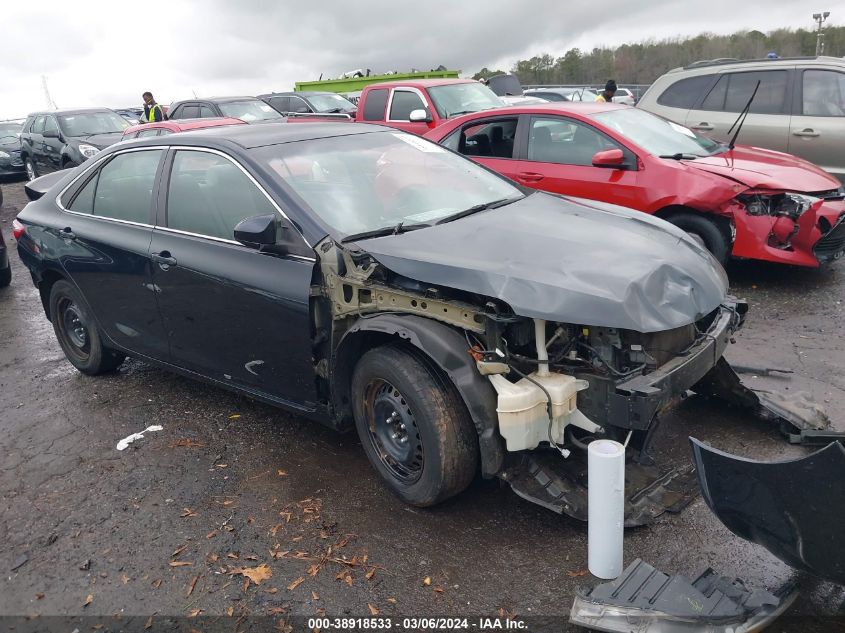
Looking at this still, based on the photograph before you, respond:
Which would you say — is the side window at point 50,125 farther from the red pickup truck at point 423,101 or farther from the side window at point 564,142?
the side window at point 564,142

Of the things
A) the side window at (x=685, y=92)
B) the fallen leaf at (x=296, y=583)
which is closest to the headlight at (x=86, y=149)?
the side window at (x=685, y=92)

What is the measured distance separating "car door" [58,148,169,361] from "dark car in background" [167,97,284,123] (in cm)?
827

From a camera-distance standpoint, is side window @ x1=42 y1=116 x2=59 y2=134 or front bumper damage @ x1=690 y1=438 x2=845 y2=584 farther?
side window @ x1=42 y1=116 x2=59 y2=134

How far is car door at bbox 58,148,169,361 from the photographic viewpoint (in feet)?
14.5

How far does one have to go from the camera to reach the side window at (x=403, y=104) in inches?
408

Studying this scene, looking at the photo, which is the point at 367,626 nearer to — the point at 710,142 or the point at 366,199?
the point at 366,199

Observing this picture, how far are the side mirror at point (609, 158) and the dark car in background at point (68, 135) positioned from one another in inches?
400

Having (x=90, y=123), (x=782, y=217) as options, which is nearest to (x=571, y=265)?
(x=782, y=217)

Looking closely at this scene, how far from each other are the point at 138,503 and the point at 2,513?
71 centimetres

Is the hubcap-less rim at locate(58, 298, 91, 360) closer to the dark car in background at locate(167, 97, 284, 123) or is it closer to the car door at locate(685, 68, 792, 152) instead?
the car door at locate(685, 68, 792, 152)

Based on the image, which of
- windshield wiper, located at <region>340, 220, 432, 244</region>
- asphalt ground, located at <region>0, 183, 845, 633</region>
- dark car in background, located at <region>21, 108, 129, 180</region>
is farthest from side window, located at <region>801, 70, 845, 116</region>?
dark car in background, located at <region>21, 108, 129, 180</region>

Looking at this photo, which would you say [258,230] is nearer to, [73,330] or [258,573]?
[258,573]

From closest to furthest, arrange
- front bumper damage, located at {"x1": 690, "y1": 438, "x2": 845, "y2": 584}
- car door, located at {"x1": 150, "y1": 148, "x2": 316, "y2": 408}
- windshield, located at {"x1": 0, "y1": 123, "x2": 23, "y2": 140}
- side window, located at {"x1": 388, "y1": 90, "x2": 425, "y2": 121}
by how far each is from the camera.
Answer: front bumper damage, located at {"x1": 690, "y1": 438, "x2": 845, "y2": 584}
car door, located at {"x1": 150, "y1": 148, "x2": 316, "y2": 408}
side window, located at {"x1": 388, "y1": 90, "x2": 425, "y2": 121}
windshield, located at {"x1": 0, "y1": 123, "x2": 23, "y2": 140}

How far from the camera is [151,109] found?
1419cm
